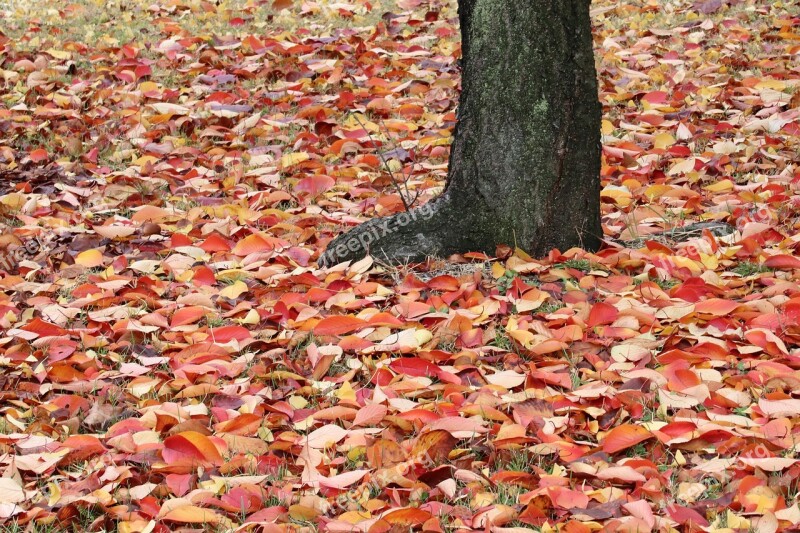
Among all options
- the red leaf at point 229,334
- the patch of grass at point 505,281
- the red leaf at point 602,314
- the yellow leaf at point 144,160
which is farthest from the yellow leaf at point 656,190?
the yellow leaf at point 144,160

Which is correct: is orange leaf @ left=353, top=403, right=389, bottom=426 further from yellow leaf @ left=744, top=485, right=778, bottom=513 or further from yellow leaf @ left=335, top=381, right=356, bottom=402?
yellow leaf @ left=744, top=485, right=778, bottom=513

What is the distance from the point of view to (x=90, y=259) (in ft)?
14.1

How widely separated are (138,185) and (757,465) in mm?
3555

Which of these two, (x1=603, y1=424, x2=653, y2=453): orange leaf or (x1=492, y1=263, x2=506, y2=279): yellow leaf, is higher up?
(x1=492, y1=263, x2=506, y2=279): yellow leaf

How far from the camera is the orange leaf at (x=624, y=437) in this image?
2.74 meters

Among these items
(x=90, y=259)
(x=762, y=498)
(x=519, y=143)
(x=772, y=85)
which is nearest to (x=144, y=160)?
(x=90, y=259)

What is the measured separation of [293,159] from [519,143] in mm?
1835

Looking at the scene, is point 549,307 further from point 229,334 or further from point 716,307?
point 229,334

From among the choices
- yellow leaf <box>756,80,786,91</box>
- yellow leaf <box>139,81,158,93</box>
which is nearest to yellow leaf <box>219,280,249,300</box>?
yellow leaf <box>139,81,158,93</box>

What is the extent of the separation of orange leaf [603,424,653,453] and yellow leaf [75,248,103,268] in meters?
2.44

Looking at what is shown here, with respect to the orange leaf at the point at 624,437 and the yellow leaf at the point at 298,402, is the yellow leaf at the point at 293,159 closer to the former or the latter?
the yellow leaf at the point at 298,402

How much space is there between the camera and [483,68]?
397 cm

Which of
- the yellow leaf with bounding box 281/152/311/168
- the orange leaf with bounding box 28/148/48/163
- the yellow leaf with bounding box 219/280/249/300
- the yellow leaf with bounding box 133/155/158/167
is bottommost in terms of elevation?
the yellow leaf with bounding box 219/280/249/300

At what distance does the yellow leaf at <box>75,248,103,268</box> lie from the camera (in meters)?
4.30
